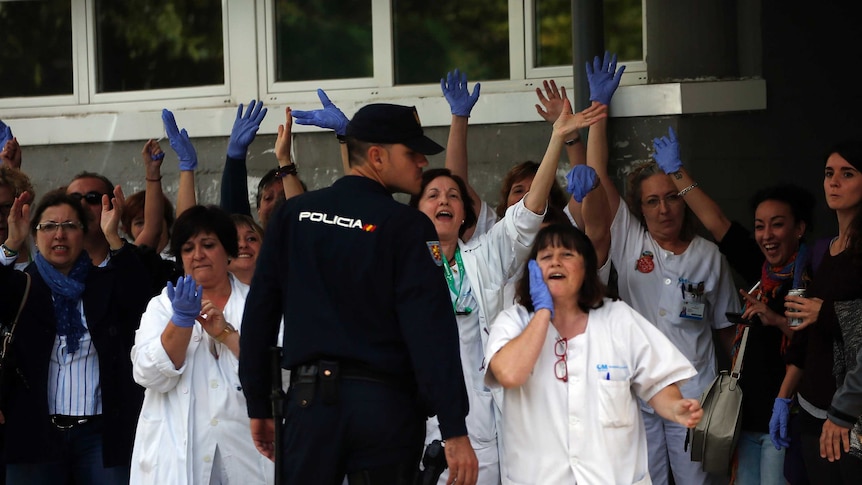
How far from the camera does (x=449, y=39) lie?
7562mm

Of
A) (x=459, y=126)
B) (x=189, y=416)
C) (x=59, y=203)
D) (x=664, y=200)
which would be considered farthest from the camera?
(x=459, y=126)

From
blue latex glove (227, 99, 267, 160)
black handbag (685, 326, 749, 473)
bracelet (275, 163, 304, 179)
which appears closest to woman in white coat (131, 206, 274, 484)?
bracelet (275, 163, 304, 179)

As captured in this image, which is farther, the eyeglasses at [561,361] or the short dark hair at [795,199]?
the short dark hair at [795,199]

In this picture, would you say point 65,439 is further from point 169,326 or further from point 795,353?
point 795,353

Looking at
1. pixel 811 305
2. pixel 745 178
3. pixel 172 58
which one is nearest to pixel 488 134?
pixel 745 178

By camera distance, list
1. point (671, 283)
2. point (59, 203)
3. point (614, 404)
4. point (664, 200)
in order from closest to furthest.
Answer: point (614, 404) < point (59, 203) < point (671, 283) < point (664, 200)

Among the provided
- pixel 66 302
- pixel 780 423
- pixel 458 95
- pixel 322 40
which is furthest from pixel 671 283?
pixel 322 40

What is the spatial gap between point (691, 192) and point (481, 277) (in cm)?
120

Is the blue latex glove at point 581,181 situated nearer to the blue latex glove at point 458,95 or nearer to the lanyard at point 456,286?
the lanyard at point 456,286

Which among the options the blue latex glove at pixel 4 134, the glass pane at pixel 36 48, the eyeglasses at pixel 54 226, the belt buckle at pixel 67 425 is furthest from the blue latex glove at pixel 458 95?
the glass pane at pixel 36 48

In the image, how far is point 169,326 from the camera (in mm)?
4742

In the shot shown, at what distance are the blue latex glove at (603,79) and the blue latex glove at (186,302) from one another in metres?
2.14

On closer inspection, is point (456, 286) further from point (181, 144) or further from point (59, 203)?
point (181, 144)

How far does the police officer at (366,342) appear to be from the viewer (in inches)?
152
